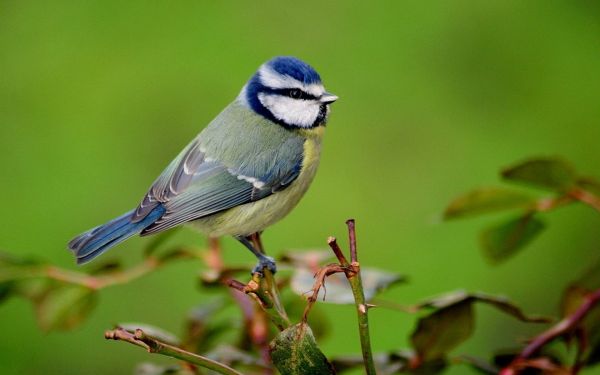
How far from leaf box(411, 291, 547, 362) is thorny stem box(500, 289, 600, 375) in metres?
0.02

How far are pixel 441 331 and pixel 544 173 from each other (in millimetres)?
272

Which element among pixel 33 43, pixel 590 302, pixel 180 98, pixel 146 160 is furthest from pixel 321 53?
pixel 590 302

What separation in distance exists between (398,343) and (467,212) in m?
0.83

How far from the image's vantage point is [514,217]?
1.20m

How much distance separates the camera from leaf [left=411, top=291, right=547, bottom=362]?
99cm

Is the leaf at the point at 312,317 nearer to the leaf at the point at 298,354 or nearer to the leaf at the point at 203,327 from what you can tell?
the leaf at the point at 203,327

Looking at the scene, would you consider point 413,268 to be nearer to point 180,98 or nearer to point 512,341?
point 512,341

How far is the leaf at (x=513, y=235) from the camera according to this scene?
1199 millimetres

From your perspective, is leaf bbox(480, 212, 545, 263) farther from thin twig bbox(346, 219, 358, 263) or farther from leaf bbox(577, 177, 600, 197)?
thin twig bbox(346, 219, 358, 263)

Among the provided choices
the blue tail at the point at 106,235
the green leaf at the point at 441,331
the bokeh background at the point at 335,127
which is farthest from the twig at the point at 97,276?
the bokeh background at the point at 335,127

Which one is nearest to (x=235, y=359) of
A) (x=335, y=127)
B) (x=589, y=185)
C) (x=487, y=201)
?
(x=487, y=201)

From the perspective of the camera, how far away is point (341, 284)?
109cm

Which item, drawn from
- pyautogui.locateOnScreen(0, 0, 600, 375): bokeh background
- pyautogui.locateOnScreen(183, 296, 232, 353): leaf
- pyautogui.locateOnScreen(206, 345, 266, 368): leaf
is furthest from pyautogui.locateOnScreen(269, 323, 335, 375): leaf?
pyautogui.locateOnScreen(0, 0, 600, 375): bokeh background

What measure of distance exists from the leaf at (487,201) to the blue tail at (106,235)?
545 millimetres
